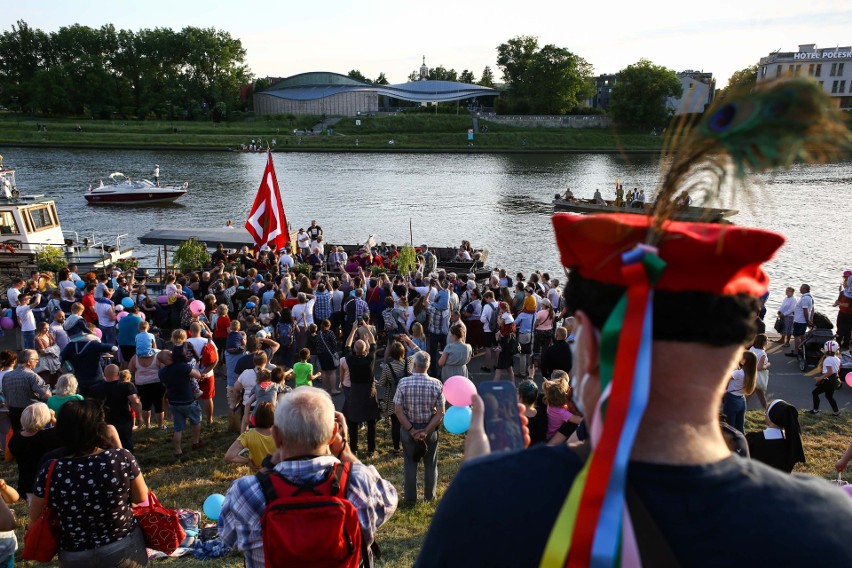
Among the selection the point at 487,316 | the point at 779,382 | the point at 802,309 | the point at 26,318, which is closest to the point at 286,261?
the point at 26,318

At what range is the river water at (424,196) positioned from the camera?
1314 inches

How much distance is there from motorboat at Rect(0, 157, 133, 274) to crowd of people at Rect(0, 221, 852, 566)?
294cm

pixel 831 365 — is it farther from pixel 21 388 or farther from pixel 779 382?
pixel 21 388

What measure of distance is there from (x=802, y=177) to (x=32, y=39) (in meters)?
113

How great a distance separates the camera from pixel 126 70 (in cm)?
10981

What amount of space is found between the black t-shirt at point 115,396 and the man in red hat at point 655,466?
6.94m

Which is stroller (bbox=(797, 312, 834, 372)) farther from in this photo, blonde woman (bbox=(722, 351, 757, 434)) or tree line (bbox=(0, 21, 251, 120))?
tree line (bbox=(0, 21, 251, 120))

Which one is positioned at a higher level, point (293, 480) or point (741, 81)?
point (741, 81)

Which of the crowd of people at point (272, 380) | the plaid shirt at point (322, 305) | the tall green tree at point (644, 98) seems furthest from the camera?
the tall green tree at point (644, 98)

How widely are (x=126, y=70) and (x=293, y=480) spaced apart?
4793 inches

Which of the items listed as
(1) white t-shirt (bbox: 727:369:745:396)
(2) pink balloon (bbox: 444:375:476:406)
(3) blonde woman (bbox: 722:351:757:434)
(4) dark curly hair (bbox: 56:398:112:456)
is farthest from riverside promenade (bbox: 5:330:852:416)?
(4) dark curly hair (bbox: 56:398:112:456)

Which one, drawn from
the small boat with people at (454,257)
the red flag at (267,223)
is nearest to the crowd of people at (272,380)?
the red flag at (267,223)

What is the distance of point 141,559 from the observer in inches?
171

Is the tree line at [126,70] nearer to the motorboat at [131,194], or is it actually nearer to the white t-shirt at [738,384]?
the motorboat at [131,194]
